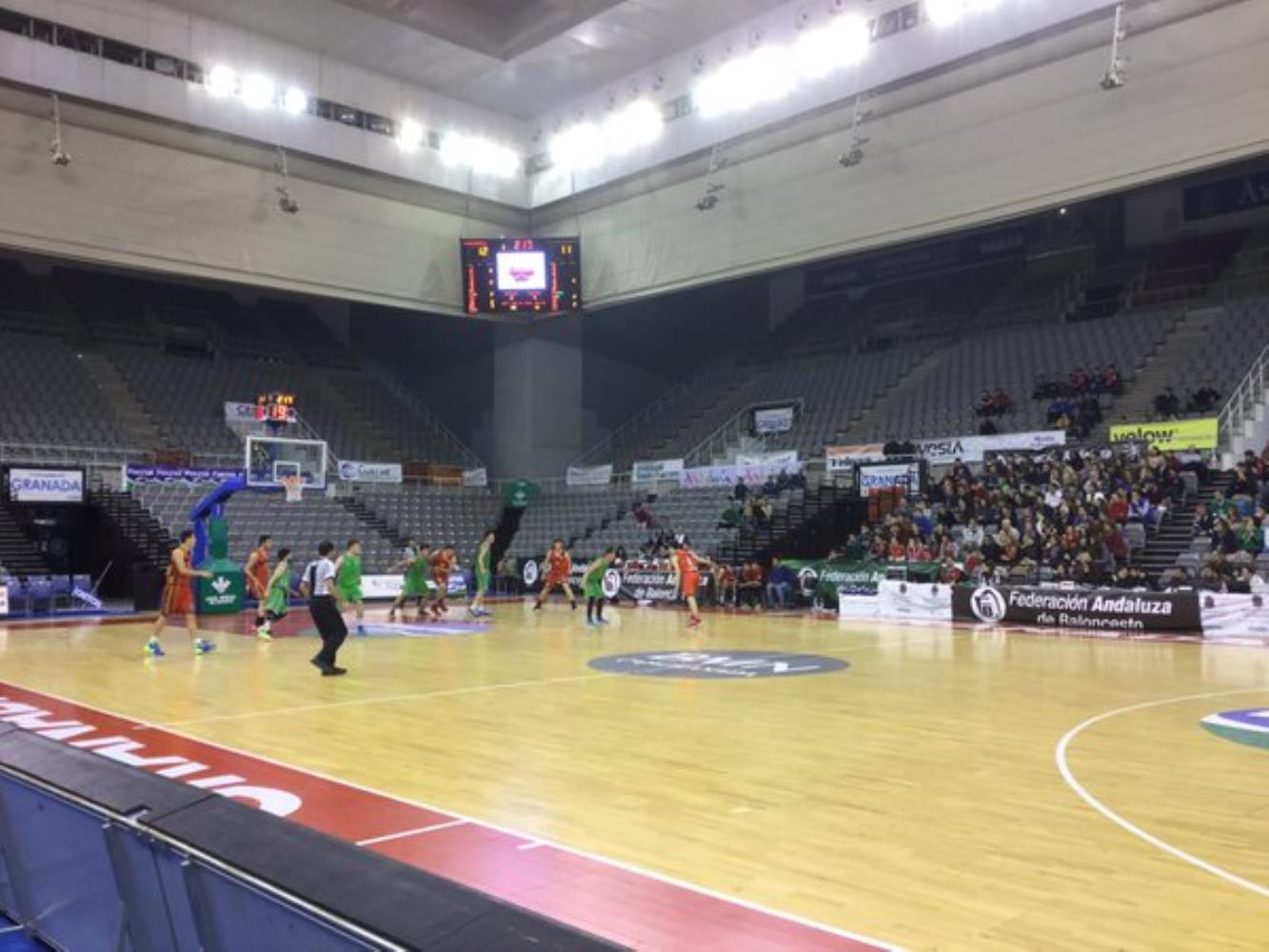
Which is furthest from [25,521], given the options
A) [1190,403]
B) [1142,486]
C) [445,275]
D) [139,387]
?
[1190,403]

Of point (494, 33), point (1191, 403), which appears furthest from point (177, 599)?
point (1191, 403)

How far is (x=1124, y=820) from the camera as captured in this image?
6.47 m

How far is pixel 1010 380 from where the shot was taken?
1216 inches

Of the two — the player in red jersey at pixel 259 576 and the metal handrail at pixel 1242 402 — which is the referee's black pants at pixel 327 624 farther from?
the metal handrail at pixel 1242 402

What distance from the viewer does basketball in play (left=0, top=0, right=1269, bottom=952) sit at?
17.3ft

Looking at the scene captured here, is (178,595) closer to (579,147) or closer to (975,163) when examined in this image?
(975,163)

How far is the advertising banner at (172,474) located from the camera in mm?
28656

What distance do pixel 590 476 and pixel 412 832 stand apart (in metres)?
29.7

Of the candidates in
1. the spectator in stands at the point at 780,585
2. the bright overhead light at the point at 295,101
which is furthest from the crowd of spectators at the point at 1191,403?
the bright overhead light at the point at 295,101

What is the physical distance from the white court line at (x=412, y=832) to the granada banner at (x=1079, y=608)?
16030 mm

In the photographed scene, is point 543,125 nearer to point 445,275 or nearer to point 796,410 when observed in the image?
point 445,275

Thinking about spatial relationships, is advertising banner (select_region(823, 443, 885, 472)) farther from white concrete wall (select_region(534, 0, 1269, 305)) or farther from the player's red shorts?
the player's red shorts

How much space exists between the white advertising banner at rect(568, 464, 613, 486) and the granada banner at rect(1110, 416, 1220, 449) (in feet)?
52.1

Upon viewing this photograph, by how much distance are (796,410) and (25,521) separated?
74.1ft
